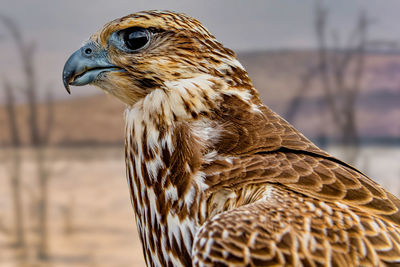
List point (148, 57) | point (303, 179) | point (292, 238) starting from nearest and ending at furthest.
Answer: point (292, 238), point (303, 179), point (148, 57)

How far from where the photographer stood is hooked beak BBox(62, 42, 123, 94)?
1404mm

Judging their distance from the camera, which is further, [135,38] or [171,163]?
[135,38]

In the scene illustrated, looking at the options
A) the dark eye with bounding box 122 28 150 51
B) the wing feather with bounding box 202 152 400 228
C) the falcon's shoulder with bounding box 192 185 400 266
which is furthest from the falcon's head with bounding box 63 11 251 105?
the falcon's shoulder with bounding box 192 185 400 266

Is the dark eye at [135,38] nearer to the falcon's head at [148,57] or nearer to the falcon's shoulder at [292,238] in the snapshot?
the falcon's head at [148,57]

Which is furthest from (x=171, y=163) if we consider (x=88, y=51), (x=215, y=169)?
(x=88, y=51)

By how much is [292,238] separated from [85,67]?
0.76 m

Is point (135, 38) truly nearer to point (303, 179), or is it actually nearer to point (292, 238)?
point (303, 179)

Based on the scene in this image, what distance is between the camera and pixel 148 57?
4.52ft

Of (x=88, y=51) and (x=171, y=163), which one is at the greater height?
(x=88, y=51)

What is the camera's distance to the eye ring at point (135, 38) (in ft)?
4.59

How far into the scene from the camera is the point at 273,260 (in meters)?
1.03

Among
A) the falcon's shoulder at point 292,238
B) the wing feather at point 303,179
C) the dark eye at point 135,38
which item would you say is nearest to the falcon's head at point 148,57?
the dark eye at point 135,38

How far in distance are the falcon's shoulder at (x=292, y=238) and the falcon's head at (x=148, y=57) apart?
0.44 m

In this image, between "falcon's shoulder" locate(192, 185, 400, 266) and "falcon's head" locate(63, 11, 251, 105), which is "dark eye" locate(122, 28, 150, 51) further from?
"falcon's shoulder" locate(192, 185, 400, 266)
